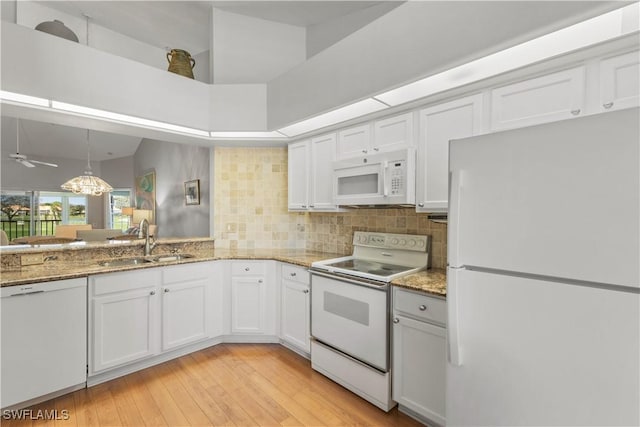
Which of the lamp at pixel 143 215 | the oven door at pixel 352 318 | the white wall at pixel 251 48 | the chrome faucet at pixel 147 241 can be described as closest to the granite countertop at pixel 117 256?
the chrome faucet at pixel 147 241

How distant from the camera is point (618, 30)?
4.18 feet

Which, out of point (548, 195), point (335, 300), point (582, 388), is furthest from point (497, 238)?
point (335, 300)

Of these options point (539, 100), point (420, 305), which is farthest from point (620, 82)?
point (420, 305)

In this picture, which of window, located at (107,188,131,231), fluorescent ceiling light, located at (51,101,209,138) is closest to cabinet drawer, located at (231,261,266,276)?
fluorescent ceiling light, located at (51,101,209,138)

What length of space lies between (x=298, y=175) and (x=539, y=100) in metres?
2.10

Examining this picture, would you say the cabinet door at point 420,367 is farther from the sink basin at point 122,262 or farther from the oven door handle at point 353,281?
the sink basin at point 122,262

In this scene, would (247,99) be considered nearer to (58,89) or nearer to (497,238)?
(58,89)

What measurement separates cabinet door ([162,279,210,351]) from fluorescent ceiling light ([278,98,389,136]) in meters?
1.70

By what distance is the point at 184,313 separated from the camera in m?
2.71

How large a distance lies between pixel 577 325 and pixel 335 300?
5.02ft

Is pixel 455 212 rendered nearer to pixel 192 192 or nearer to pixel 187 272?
pixel 187 272

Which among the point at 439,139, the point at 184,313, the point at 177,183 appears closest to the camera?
the point at 439,139

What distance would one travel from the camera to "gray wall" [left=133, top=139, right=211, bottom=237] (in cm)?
398

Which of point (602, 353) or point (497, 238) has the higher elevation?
point (497, 238)
